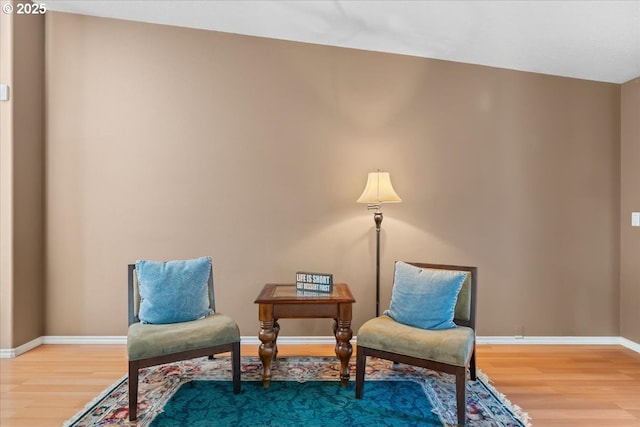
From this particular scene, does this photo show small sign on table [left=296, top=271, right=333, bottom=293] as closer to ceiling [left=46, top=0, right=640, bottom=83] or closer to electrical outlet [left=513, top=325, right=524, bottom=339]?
electrical outlet [left=513, top=325, right=524, bottom=339]

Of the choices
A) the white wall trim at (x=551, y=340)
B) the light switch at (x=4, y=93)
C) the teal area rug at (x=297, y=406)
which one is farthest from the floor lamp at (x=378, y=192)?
the light switch at (x=4, y=93)

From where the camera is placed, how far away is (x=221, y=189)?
11.8ft

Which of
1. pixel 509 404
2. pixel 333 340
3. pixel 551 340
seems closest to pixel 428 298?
pixel 509 404

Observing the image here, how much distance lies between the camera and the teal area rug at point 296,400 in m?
2.26

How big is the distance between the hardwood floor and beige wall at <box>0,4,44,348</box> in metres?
0.40

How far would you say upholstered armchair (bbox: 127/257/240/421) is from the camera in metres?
2.35

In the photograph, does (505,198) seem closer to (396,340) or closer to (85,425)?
(396,340)

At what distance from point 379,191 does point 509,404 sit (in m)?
1.73

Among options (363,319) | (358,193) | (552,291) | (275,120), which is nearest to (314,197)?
(358,193)

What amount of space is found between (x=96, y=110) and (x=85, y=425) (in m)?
2.61

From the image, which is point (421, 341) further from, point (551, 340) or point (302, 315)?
point (551, 340)

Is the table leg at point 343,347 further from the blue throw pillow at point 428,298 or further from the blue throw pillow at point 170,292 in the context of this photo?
the blue throw pillow at point 170,292

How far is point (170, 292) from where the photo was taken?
2.65 metres

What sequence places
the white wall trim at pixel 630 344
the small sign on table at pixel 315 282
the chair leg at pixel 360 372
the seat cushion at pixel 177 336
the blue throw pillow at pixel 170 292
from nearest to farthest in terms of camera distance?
the seat cushion at pixel 177 336 < the chair leg at pixel 360 372 < the blue throw pillow at pixel 170 292 < the small sign on table at pixel 315 282 < the white wall trim at pixel 630 344
